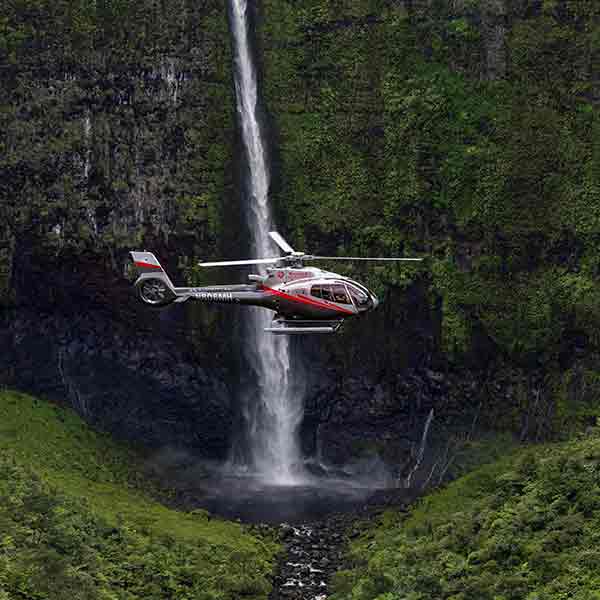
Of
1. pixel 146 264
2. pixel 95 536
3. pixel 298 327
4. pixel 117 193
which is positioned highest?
pixel 117 193

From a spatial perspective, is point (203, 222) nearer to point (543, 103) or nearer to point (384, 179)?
point (384, 179)

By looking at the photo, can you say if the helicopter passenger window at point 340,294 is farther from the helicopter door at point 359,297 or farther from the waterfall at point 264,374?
the waterfall at point 264,374

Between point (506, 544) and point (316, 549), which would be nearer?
point (506, 544)

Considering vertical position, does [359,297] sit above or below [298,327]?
above

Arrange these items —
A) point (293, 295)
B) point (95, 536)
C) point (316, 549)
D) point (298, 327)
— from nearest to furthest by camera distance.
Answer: point (293, 295), point (298, 327), point (95, 536), point (316, 549)

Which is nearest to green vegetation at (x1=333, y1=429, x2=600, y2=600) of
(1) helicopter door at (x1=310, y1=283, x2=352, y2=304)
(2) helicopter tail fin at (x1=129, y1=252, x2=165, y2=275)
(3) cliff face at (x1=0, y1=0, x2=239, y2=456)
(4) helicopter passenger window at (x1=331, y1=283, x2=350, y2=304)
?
(4) helicopter passenger window at (x1=331, y1=283, x2=350, y2=304)

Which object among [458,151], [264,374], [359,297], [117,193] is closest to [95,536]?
[359,297]

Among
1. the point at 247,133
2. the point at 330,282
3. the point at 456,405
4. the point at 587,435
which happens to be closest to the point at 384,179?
the point at 247,133

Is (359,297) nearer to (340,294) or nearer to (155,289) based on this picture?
(340,294)
